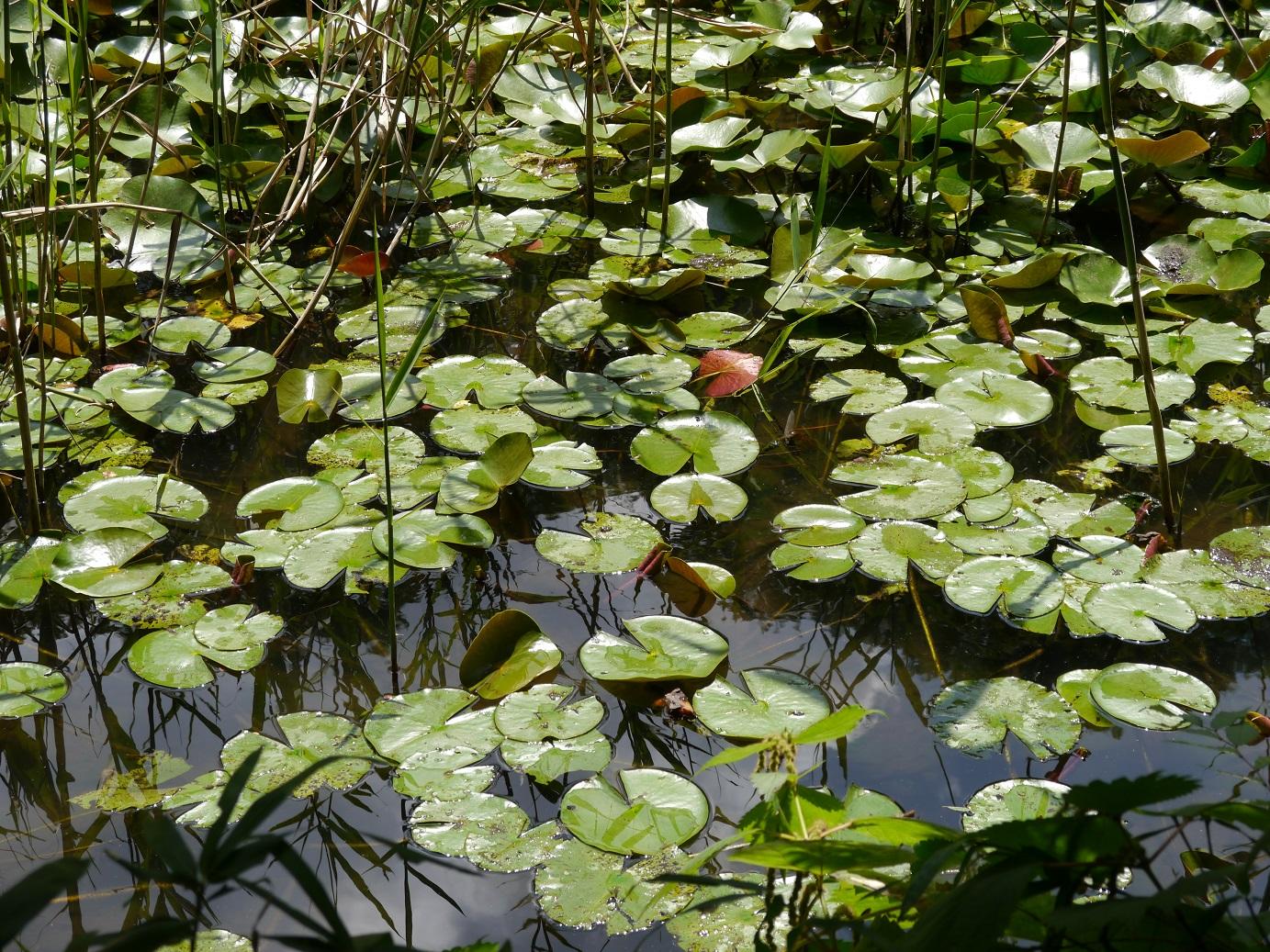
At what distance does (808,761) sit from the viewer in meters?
1.19

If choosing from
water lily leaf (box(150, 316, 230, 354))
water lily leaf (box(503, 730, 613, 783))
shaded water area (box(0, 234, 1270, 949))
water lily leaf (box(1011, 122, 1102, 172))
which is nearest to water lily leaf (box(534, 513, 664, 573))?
shaded water area (box(0, 234, 1270, 949))

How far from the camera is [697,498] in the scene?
60.6 inches

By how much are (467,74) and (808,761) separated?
6.63 ft

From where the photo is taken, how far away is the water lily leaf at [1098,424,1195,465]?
1.57 m

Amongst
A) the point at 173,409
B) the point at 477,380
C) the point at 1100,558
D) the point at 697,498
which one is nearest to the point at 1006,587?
the point at 1100,558

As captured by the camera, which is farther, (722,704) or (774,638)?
(774,638)

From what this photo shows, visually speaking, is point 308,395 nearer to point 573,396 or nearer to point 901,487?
point 573,396

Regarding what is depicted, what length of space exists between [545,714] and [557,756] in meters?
0.06

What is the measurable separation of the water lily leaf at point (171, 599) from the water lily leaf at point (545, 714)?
0.44 m

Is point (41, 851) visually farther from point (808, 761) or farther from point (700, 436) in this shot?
point (700, 436)

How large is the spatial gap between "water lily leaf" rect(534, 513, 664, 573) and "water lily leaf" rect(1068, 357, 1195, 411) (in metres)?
0.75

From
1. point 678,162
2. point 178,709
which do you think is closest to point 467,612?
point 178,709

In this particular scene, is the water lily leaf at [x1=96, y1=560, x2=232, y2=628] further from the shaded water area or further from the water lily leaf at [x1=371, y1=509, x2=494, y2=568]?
the water lily leaf at [x1=371, y1=509, x2=494, y2=568]

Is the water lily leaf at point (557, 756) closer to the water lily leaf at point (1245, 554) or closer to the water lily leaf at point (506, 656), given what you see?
the water lily leaf at point (506, 656)
